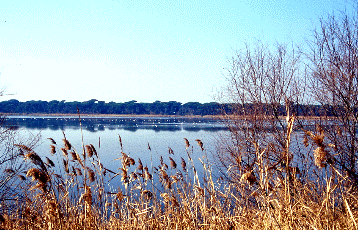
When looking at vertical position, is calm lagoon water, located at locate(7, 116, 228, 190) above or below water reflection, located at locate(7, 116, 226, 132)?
below

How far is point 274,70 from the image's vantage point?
13.9 m

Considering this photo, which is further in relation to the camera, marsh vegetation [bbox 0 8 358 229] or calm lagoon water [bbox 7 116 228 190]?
calm lagoon water [bbox 7 116 228 190]

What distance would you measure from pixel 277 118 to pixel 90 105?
346 feet

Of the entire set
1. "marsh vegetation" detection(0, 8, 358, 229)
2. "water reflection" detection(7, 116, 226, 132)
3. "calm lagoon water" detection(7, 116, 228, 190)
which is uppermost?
"marsh vegetation" detection(0, 8, 358, 229)

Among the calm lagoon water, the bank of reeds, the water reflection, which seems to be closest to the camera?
the bank of reeds

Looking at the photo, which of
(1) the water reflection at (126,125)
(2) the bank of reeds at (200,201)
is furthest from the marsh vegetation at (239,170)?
(1) the water reflection at (126,125)

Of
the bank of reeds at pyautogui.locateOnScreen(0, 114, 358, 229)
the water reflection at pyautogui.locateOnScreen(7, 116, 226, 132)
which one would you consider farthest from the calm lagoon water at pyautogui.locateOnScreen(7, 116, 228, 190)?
the water reflection at pyautogui.locateOnScreen(7, 116, 226, 132)

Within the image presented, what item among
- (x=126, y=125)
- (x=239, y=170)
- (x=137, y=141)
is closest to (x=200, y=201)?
(x=239, y=170)

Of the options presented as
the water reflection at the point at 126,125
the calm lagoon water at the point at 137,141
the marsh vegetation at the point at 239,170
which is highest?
the marsh vegetation at the point at 239,170

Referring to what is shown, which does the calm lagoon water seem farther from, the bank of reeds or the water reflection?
the water reflection

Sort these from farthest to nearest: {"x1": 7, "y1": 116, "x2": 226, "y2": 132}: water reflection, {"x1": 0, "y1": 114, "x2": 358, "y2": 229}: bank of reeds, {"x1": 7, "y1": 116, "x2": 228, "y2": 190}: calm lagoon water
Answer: {"x1": 7, "y1": 116, "x2": 226, "y2": 132}: water reflection < {"x1": 7, "y1": 116, "x2": 228, "y2": 190}: calm lagoon water < {"x1": 0, "y1": 114, "x2": 358, "y2": 229}: bank of reeds

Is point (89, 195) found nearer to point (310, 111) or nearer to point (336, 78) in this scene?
point (336, 78)

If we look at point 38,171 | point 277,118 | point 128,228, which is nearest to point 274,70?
point 277,118

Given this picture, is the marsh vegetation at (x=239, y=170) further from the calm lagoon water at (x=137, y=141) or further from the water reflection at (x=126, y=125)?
the water reflection at (x=126, y=125)
